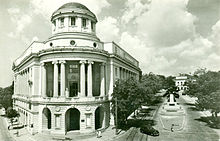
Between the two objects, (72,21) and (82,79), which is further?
(72,21)

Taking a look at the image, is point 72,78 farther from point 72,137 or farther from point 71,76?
point 72,137

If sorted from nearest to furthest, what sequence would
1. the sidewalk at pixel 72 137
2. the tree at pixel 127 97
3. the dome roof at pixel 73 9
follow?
the sidewalk at pixel 72 137
the tree at pixel 127 97
the dome roof at pixel 73 9

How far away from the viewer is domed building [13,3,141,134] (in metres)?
38.6

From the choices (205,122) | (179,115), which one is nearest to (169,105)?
(179,115)

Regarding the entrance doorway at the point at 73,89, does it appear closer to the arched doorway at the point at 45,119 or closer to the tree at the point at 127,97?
the arched doorway at the point at 45,119

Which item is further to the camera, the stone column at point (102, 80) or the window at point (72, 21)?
the window at point (72, 21)

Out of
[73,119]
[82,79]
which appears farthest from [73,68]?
[73,119]

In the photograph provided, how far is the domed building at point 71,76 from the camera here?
38.6 meters

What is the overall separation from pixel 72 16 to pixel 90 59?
35.6ft

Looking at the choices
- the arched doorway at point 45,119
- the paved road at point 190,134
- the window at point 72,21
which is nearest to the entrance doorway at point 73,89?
the arched doorway at point 45,119

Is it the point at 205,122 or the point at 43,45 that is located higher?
the point at 43,45

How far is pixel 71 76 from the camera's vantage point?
42.7 meters

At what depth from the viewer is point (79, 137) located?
3606 cm

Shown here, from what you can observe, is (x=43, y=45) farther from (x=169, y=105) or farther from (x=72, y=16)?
(x=169, y=105)
